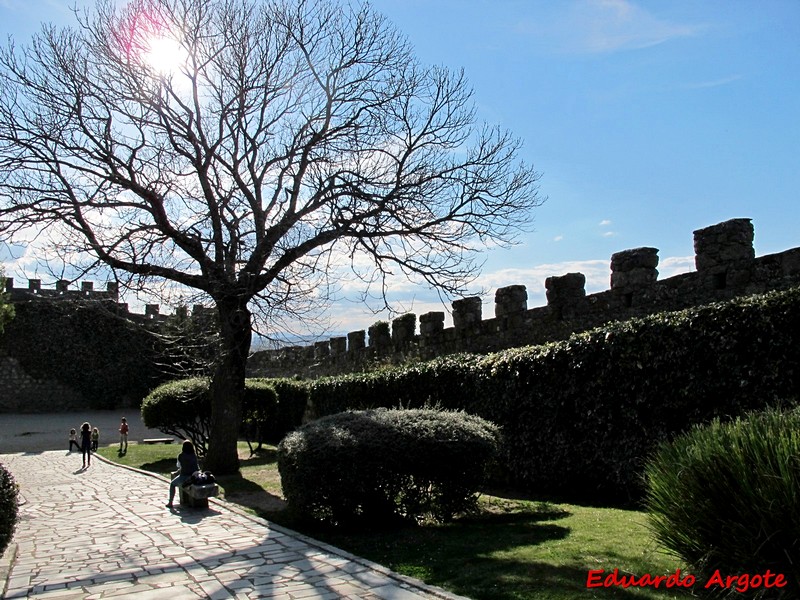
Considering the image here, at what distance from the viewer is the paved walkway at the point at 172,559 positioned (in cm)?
558

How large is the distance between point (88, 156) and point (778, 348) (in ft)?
38.9

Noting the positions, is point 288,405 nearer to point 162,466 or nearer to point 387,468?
point 162,466

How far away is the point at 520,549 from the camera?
6.42m

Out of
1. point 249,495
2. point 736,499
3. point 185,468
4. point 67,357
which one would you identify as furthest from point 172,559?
point 67,357

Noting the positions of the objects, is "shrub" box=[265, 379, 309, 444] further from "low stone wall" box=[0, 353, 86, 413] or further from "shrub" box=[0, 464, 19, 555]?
"low stone wall" box=[0, 353, 86, 413]

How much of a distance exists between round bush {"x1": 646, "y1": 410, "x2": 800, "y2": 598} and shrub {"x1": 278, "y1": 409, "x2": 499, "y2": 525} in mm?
3499

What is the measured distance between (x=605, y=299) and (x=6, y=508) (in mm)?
Answer: 9278

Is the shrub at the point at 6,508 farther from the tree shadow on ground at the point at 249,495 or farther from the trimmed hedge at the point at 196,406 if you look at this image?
the trimmed hedge at the point at 196,406

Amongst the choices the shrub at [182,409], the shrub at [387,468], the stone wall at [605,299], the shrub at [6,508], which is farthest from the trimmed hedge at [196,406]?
the shrub at [6,508]

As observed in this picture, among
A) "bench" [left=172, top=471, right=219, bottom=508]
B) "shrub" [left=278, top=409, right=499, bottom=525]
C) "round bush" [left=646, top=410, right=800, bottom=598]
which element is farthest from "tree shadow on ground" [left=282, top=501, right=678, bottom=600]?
"bench" [left=172, top=471, right=219, bottom=508]

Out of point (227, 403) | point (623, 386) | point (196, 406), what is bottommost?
point (196, 406)

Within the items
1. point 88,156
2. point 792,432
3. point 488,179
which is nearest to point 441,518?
point 792,432

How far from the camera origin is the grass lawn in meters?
5.11

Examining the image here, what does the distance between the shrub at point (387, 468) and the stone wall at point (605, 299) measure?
4135 mm
